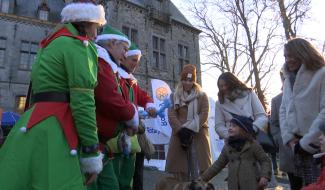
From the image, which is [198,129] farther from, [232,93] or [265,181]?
[265,181]

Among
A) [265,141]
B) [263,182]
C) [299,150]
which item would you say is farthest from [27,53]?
[299,150]

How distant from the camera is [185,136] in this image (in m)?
5.27

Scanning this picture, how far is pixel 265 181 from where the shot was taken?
4133mm

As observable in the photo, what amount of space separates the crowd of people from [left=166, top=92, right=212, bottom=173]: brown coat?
15 mm

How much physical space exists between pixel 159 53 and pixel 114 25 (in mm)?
5114

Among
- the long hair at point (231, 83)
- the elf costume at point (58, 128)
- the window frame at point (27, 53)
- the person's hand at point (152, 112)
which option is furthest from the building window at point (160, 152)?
the window frame at point (27, 53)

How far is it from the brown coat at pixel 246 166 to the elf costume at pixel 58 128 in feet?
7.74

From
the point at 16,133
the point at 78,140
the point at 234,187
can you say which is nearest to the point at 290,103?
the point at 234,187

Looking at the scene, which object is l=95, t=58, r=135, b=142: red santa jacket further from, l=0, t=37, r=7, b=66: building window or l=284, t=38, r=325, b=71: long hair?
l=0, t=37, r=7, b=66: building window

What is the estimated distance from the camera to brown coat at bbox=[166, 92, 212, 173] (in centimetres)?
532

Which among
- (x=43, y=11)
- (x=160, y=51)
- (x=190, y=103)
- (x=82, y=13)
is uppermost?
(x=43, y=11)

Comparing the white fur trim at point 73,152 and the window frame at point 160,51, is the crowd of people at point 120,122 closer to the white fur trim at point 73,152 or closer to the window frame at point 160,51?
the white fur trim at point 73,152

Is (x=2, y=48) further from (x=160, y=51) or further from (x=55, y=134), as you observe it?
(x=55, y=134)

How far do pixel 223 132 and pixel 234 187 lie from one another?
2.79 feet
